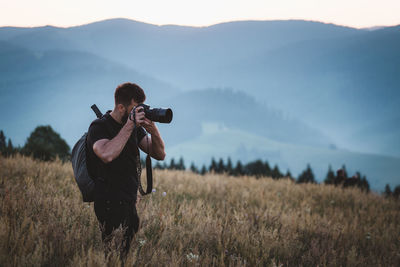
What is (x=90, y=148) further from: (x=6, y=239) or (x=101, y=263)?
(x=6, y=239)

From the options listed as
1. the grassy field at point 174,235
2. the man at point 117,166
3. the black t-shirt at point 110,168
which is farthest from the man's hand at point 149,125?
the grassy field at point 174,235

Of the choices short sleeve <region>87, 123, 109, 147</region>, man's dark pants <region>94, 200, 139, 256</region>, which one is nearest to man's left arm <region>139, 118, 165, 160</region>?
short sleeve <region>87, 123, 109, 147</region>

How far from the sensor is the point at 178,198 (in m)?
5.80

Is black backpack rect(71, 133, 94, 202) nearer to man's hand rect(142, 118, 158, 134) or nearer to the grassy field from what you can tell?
the grassy field

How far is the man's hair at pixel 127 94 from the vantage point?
235cm

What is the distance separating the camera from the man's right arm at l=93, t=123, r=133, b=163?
7.01 ft

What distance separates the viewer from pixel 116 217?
7.93 ft

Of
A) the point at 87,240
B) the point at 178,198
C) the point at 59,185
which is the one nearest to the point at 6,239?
the point at 87,240

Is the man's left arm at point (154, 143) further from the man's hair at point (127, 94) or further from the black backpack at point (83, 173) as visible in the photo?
the man's hair at point (127, 94)

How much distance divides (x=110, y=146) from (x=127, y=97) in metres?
0.49

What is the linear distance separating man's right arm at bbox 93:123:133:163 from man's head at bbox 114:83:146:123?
26cm

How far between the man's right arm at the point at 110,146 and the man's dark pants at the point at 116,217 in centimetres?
48

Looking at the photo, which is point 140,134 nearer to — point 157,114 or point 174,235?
point 157,114

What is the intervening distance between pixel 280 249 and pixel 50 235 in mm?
2869
